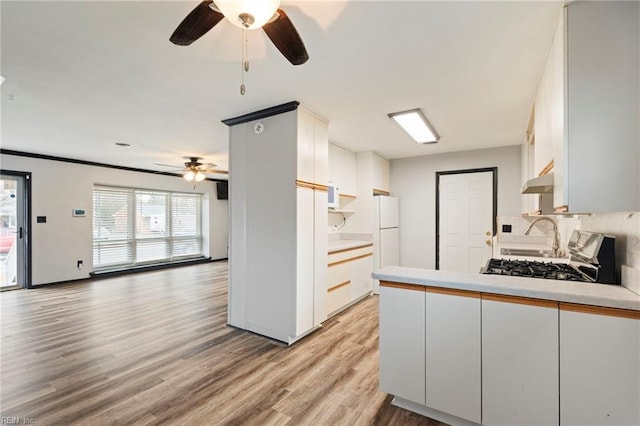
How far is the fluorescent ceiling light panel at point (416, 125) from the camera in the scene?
3217mm

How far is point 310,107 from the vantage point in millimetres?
3000

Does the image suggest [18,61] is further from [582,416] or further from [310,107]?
[582,416]

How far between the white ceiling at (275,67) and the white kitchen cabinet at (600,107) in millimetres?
288

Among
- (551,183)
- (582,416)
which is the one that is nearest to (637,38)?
(551,183)

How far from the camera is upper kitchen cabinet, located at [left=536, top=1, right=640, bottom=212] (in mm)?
1344

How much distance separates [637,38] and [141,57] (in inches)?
112

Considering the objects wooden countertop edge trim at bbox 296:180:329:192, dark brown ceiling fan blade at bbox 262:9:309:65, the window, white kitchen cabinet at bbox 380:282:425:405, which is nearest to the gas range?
white kitchen cabinet at bbox 380:282:425:405

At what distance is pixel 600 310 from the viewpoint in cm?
138

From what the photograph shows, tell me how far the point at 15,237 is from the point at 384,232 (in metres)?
→ 6.50

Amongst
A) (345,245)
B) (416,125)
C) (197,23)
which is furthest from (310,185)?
(197,23)

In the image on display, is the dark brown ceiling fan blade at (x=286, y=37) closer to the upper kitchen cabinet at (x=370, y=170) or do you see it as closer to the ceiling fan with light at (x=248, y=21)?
the ceiling fan with light at (x=248, y=21)

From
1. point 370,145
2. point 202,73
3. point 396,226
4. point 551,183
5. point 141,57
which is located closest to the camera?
point 551,183

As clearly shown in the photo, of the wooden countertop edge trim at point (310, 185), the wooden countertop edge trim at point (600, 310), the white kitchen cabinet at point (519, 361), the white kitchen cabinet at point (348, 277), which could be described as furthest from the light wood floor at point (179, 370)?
the wooden countertop edge trim at point (310, 185)

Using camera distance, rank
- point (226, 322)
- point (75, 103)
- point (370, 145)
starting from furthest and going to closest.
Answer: point (370, 145) → point (226, 322) → point (75, 103)
